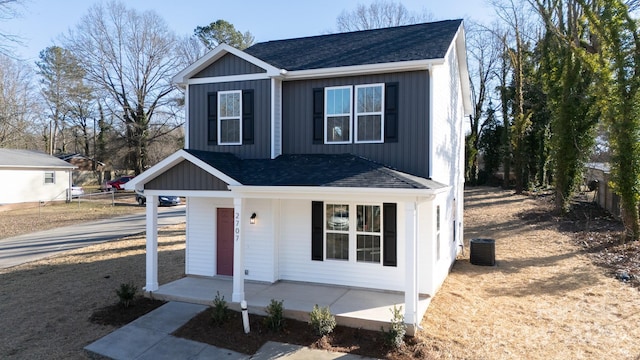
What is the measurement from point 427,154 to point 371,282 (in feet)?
10.9

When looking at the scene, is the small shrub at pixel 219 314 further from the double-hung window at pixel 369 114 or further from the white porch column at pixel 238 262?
the double-hung window at pixel 369 114

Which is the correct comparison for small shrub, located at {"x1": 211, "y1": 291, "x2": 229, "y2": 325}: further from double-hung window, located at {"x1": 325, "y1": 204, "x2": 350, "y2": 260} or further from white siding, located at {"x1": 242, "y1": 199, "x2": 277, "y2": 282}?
double-hung window, located at {"x1": 325, "y1": 204, "x2": 350, "y2": 260}

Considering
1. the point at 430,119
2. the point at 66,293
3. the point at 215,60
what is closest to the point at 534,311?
the point at 430,119

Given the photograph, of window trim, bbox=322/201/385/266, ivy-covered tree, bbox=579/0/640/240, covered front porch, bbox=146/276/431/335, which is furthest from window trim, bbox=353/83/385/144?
ivy-covered tree, bbox=579/0/640/240

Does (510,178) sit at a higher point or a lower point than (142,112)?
lower

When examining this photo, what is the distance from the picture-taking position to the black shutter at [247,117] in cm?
1075

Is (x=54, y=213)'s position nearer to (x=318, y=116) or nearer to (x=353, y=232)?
(x=318, y=116)

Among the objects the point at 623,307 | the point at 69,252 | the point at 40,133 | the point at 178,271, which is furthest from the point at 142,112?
the point at 623,307

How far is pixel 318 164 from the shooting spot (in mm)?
9617

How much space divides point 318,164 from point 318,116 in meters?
1.48

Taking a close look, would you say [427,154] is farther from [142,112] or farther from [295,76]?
[142,112]

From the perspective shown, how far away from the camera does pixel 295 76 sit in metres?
10.3

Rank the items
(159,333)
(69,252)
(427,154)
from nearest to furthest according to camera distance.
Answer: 1. (159,333)
2. (427,154)
3. (69,252)

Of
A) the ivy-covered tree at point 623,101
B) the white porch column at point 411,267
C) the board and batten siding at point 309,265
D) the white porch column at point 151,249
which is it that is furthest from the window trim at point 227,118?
the ivy-covered tree at point 623,101
